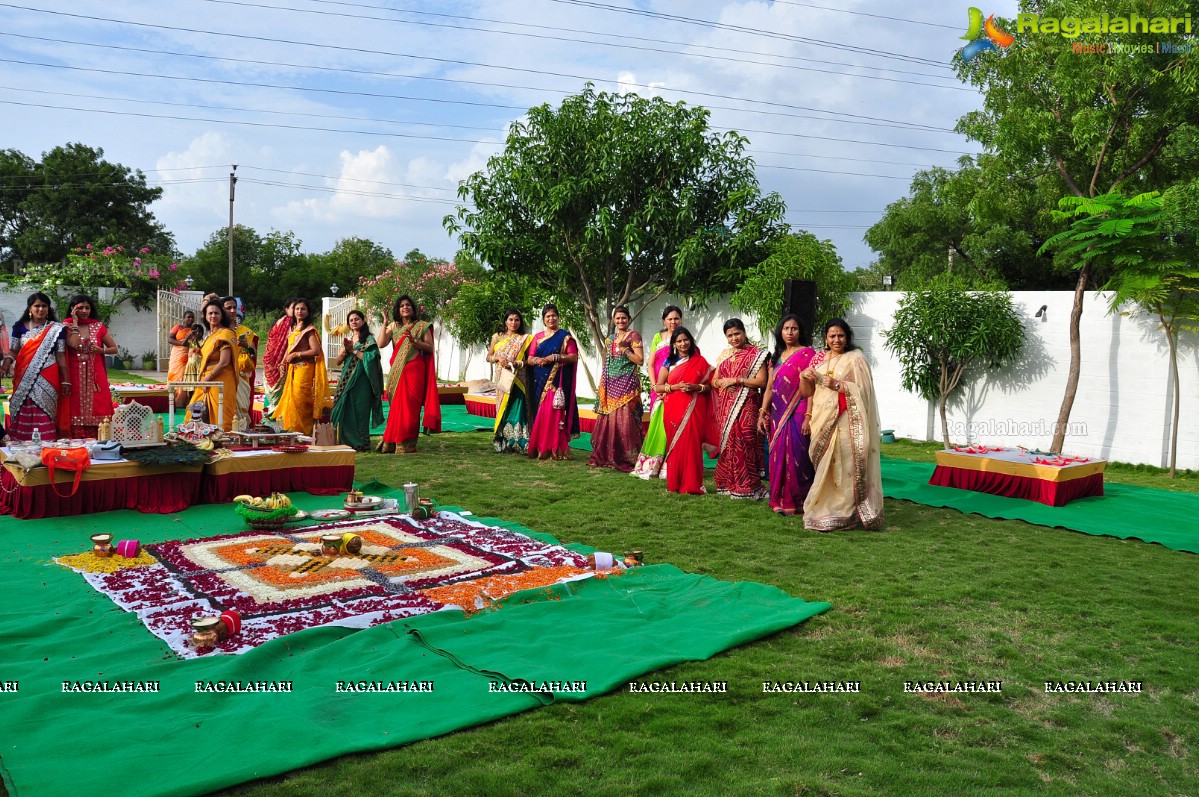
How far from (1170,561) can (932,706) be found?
3.41 meters

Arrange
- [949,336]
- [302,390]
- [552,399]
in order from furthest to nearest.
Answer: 1. [949,336]
2. [552,399]
3. [302,390]

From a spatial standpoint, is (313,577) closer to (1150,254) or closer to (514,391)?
(514,391)

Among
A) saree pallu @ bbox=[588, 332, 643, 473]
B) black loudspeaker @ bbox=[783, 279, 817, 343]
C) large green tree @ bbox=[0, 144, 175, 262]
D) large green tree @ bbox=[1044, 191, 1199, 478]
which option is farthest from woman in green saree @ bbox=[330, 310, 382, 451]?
large green tree @ bbox=[0, 144, 175, 262]

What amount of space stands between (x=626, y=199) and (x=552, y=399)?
438 cm

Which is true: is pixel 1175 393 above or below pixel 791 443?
above

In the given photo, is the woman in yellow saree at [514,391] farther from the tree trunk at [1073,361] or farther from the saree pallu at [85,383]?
the tree trunk at [1073,361]

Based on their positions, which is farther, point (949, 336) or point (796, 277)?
point (796, 277)

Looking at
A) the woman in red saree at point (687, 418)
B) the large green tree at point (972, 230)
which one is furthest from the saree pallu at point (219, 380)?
the large green tree at point (972, 230)

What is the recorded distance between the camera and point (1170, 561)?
5.47 meters

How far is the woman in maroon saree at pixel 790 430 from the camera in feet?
21.1

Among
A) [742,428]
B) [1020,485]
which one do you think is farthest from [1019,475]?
[742,428]

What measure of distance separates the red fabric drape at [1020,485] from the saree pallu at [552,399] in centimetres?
367

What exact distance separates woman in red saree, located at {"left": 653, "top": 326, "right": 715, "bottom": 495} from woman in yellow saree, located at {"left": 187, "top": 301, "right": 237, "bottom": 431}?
390 cm

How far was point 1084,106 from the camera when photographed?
9.22 meters
